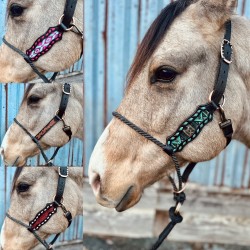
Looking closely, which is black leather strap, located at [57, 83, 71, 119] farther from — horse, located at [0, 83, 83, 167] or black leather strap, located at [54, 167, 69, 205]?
black leather strap, located at [54, 167, 69, 205]

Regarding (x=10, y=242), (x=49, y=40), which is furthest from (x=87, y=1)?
(x=10, y=242)

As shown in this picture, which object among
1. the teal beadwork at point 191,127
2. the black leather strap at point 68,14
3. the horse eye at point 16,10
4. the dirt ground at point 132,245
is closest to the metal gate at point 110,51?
the black leather strap at point 68,14

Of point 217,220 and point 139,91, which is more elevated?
point 139,91

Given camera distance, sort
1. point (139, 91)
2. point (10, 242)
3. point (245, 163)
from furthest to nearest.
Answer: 1. point (245, 163)
2. point (10, 242)
3. point (139, 91)

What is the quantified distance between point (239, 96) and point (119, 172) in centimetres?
35

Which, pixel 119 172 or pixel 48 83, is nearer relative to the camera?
pixel 119 172

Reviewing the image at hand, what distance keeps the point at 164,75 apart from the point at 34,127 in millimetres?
481

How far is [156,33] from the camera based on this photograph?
3.05 feet

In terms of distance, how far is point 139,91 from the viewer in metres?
0.92

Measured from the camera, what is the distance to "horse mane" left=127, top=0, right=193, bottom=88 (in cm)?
92

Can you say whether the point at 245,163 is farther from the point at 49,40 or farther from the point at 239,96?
the point at 49,40

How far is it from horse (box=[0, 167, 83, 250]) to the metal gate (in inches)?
8.2

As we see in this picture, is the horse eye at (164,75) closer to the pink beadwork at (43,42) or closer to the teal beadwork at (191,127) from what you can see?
the teal beadwork at (191,127)

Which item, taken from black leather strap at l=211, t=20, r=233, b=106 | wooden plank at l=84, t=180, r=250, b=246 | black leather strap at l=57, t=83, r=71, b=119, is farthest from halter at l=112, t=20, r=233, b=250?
wooden plank at l=84, t=180, r=250, b=246
